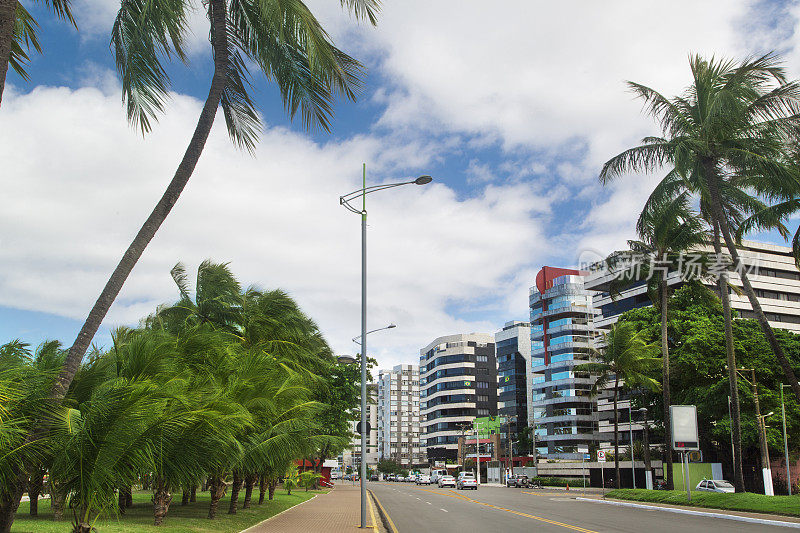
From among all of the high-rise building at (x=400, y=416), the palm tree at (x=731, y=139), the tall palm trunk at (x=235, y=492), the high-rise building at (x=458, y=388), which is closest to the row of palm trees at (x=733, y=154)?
the palm tree at (x=731, y=139)

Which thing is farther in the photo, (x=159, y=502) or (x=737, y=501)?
(x=737, y=501)

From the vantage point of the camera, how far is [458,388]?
13712cm

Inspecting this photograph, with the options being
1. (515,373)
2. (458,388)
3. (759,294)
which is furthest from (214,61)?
(458,388)

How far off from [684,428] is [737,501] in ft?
16.8

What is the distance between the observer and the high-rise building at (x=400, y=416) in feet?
580

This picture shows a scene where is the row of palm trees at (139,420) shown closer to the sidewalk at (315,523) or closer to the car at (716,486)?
the sidewalk at (315,523)

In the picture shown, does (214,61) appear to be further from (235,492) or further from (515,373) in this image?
(515,373)

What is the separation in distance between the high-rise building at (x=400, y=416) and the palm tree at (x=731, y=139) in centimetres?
15449

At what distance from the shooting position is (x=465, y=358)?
138 m

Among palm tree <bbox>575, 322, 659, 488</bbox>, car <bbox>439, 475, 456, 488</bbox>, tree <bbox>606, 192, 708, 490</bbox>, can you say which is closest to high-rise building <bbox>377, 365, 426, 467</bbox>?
car <bbox>439, 475, 456, 488</bbox>

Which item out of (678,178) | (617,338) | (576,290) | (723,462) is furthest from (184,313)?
(576,290)

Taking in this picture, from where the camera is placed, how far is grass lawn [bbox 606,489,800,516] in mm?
22756

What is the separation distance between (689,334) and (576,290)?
54.5m

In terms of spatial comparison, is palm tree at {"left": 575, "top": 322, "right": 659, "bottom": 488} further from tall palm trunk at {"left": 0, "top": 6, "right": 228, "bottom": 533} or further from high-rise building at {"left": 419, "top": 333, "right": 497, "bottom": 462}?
high-rise building at {"left": 419, "top": 333, "right": 497, "bottom": 462}
